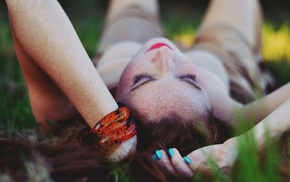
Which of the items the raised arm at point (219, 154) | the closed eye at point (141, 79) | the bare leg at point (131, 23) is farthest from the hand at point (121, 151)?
the bare leg at point (131, 23)

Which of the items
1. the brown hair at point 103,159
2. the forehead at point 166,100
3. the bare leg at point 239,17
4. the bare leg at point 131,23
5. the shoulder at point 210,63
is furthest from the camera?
the bare leg at point 239,17

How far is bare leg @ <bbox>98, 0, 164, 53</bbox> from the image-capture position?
299 cm

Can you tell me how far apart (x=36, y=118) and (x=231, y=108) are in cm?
73

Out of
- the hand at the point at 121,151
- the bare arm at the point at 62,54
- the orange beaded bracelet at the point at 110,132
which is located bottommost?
the hand at the point at 121,151

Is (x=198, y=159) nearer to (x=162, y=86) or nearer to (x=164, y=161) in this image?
(x=164, y=161)

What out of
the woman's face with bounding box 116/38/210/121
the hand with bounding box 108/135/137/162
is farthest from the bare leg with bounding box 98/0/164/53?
the hand with bounding box 108/135/137/162

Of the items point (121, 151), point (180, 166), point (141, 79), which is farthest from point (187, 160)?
point (141, 79)

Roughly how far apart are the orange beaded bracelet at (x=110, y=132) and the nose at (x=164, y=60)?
1.01 ft

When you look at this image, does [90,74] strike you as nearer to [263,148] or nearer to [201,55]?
[263,148]

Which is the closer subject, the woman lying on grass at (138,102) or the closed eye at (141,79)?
the woman lying on grass at (138,102)

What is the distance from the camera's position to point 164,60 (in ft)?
6.32

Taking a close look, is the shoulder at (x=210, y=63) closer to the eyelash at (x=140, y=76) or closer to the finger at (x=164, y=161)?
the eyelash at (x=140, y=76)

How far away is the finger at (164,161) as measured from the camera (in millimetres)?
1563

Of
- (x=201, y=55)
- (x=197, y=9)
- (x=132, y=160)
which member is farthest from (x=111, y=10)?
(x=197, y=9)
